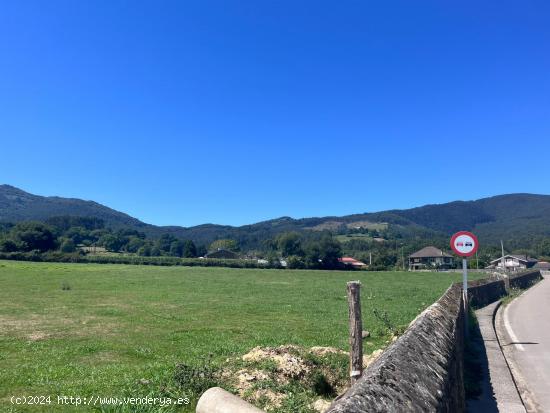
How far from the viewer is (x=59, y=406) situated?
710 centimetres

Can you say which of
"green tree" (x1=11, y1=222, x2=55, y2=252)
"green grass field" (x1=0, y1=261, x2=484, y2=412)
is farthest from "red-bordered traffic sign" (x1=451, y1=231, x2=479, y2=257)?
"green tree" (x1=11, y1=222, x2=55, y2=252)

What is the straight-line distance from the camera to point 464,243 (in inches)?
577

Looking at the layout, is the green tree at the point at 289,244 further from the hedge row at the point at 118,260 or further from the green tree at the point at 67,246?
the green tree at the point at 67,246

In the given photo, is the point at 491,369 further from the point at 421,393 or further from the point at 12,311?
the point at 12,311

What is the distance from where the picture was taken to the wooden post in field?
7051 mm

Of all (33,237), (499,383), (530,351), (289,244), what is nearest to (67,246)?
(33,237)

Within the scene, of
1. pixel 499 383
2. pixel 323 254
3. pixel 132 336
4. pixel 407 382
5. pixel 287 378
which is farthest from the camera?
pixel 323 254

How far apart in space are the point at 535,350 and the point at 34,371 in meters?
12.2

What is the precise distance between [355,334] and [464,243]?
8904 millimetres

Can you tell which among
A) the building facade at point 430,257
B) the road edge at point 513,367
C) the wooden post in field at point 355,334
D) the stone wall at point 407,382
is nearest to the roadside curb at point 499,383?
the road edge at point 513,367

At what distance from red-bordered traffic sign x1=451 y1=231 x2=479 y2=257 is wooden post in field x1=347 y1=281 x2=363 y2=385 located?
27.4 feet

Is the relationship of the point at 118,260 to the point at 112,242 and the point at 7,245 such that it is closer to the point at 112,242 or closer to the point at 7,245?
the point at 7,245

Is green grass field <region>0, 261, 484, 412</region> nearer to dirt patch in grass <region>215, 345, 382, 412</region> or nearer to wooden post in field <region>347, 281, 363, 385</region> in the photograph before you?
dirt patch in grass <region>215, 345, 382, 412</region>

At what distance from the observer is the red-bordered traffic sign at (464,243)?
14.5 metres
